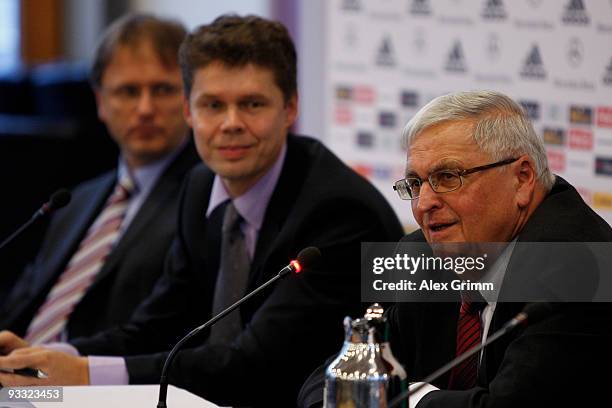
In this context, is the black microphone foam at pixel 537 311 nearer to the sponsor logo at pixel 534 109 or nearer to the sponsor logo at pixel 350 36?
the sponsor logo at pixel 534 109

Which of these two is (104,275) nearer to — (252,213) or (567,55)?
(252,213)

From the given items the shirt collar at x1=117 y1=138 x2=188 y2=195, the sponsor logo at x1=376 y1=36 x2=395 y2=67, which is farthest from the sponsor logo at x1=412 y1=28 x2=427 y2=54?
the shirt collar at x1=117 y1=138 x2=188 y2=195

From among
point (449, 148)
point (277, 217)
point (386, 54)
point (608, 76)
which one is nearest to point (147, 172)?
point (277, 217)

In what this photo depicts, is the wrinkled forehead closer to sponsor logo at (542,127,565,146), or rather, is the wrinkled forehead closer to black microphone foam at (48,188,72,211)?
black microphone foam at (48,188,72,211)

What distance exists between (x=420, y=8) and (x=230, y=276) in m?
1.73

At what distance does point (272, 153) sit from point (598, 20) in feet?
4.26

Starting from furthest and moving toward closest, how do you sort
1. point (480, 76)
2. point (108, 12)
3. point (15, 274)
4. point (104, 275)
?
point (108, 12)
point (15, 274)
point (480, 76)
point (104, 275)

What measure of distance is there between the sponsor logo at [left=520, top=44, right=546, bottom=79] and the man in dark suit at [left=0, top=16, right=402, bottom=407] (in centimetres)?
111

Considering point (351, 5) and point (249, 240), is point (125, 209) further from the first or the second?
point (351, 5)

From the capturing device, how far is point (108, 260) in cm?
362

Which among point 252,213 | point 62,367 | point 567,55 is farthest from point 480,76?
point 62,367

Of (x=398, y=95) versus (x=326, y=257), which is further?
(x=398, y=95)

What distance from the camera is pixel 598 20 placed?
12.1 feet

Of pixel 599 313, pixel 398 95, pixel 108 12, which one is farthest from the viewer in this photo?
pixel 108 12
